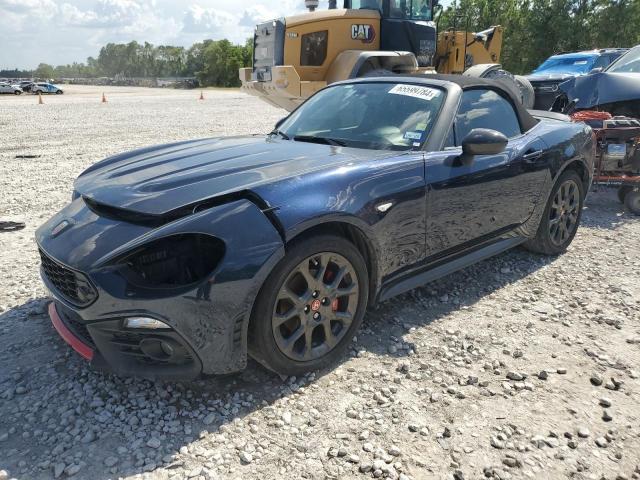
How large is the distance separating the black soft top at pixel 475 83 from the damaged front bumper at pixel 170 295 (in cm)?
200

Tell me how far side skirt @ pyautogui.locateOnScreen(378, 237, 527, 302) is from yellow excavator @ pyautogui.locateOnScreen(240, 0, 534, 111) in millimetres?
5456

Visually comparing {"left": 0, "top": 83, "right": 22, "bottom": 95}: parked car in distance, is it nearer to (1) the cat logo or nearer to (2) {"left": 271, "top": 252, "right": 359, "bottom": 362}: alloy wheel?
(1) the cat logo

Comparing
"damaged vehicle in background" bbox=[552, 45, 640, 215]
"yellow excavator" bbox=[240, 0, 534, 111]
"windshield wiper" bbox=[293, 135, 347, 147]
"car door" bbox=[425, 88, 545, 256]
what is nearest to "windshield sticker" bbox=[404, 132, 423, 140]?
"car door" bbox=[425, 88, 545, 256]

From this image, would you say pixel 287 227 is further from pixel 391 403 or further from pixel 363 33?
pixel 363 33

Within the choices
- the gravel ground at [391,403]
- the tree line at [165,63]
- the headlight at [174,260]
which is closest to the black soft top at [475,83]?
the gravel ground at [391,403]

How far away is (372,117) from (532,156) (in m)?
1.34

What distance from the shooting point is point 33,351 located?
9.95 feet

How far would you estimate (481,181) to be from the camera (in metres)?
3.56

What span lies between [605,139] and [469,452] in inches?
199

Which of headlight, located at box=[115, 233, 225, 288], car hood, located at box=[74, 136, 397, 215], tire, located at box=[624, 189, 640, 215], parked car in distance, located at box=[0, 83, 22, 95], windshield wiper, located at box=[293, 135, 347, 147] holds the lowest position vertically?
tire, located at box=[624, 189, 640, 215]

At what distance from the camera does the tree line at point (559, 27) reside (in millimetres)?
28922

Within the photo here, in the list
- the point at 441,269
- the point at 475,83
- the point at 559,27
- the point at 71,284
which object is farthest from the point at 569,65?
the point at 559,27

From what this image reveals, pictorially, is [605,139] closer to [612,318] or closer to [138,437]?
[612,318]

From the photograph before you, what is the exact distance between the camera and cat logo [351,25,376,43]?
9.37 metres
